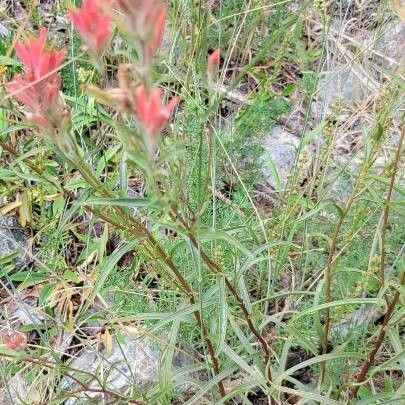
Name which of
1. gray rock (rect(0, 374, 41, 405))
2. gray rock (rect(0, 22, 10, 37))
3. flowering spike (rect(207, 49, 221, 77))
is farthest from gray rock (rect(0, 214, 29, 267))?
flowering spike (rect(207, 49, 221, 77))

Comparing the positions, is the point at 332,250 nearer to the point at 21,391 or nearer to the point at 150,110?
the point at 150,110

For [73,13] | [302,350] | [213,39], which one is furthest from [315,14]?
[73,13]

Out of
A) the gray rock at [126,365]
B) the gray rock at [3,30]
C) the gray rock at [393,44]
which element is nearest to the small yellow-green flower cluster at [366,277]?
the gray rock at [126,365]

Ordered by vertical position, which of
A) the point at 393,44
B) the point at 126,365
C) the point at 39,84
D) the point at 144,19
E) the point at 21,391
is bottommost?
the point at 21,391

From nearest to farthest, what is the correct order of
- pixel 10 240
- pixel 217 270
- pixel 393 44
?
pixel 217 270
pixel 10 240
pixel 393 44

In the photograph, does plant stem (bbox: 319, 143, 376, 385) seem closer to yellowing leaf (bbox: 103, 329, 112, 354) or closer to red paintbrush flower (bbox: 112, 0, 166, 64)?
red paintbrush flower (bbox: 112, 0, 166, 64)

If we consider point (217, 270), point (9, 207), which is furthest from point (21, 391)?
point (217, 270)

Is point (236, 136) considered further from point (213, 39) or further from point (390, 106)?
point (390, 106)
